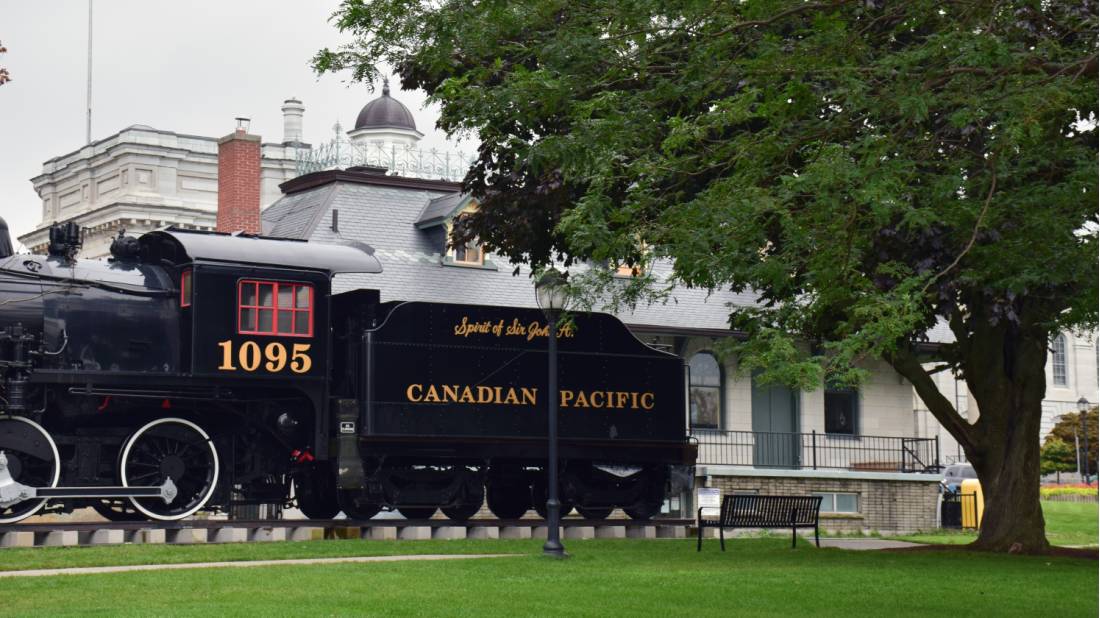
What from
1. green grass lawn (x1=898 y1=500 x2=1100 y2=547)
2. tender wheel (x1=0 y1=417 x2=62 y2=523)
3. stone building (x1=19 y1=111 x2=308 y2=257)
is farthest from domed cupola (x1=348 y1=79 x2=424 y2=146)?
tender wheel (x1=0 y1=417 x2=62 y2=523)

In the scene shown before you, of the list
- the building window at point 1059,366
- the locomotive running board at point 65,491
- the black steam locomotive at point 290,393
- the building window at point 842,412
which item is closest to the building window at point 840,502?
the building window at point 842,412

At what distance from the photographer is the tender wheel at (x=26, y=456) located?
20875 millimetres

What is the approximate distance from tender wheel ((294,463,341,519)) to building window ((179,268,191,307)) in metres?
3.64

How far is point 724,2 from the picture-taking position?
44.0 feet

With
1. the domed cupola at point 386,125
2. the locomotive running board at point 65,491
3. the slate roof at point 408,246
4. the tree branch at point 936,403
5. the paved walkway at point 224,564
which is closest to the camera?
the paved walkway at point 224,564

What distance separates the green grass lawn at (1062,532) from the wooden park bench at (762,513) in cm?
625

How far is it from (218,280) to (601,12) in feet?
32.3

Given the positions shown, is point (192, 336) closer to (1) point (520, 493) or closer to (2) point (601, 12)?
(1) point (520, 493)

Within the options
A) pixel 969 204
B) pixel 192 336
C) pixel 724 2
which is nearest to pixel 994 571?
pixel 969 204

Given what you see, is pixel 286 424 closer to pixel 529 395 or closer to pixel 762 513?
pixel 529 395

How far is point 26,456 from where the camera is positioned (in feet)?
69.6

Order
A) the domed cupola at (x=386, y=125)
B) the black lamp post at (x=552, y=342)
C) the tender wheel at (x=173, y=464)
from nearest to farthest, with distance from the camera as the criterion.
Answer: the black lamp post at (x=552, y=342) → the tender wheel at (x=173, y=464) → the domed cupola at (x=386, y=125)

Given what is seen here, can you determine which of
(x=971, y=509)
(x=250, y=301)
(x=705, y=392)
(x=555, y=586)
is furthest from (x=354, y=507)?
(x=971, y=509)

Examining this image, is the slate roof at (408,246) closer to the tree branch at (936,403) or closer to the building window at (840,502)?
the building window at (840,502)
